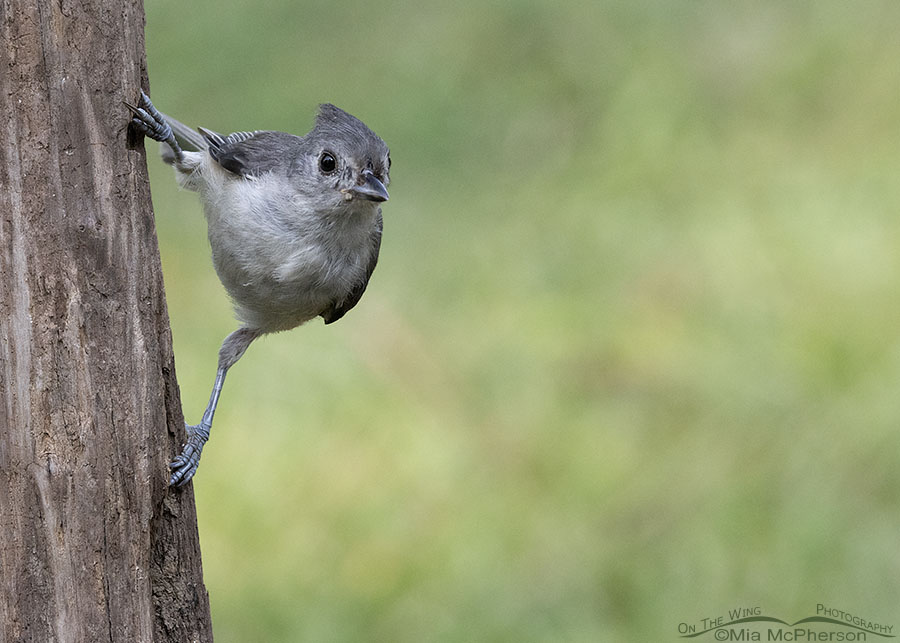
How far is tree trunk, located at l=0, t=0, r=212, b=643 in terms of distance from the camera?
2.91m

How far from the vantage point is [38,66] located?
2.92 meters

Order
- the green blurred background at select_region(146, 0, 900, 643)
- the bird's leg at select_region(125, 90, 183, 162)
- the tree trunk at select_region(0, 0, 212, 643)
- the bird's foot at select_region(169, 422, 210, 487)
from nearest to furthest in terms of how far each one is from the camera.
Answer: the tree trunk at select_region(0, 0, 212, 643) < the bird's leg at select_region(125, 90, 183, 162) < the bird's foot at select_region(169, 422, 210, 487) < the green blurred background at select_region(146, 0, 900, 643)

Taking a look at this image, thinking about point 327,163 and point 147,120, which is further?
point 327,163

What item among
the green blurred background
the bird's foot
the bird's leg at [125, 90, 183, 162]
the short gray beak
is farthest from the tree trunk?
the green blurred background

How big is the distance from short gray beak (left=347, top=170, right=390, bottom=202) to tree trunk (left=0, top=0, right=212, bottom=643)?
102cm

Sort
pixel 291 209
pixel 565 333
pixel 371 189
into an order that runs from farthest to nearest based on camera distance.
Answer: pixel 565 333 → pixel 291 209 → pixel 371 189

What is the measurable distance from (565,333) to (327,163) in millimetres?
3951

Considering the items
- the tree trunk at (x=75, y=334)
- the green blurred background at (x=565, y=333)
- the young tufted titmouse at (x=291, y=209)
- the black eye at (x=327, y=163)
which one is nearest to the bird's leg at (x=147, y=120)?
the tree trunk at (x=75, y=334)

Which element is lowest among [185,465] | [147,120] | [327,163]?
[185,465]

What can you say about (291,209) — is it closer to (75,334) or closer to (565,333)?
(75,334)

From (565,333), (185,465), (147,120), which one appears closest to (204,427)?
(185,465)

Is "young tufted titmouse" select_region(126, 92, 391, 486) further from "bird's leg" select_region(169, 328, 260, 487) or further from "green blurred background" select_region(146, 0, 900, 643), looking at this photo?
"green blurred background" select_region(146, 0, 900, 643)

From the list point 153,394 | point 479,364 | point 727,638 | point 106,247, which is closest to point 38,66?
point 106,247

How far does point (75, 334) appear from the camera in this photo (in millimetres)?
2969
